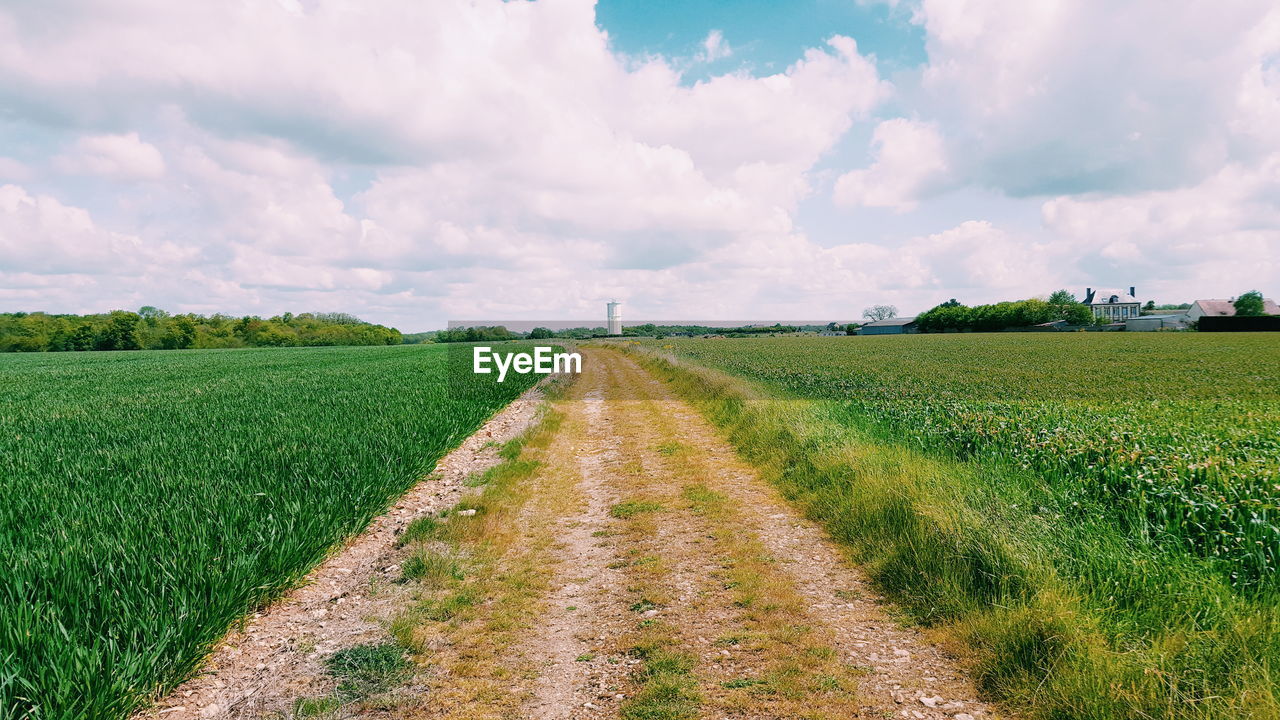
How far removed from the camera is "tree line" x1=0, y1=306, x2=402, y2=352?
320 feet

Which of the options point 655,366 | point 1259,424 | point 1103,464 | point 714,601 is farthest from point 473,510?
point 655,366

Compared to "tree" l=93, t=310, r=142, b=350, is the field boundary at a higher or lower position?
lower

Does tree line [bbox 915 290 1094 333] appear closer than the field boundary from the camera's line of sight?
No

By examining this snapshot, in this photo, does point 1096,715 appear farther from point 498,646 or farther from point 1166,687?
point 498,646

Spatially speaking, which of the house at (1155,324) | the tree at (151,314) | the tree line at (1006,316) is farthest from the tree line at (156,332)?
the house at (1155,324)

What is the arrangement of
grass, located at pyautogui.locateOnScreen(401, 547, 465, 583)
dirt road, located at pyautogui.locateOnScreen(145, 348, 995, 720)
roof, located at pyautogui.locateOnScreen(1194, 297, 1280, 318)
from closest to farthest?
dirt road, located at pyautogui.locateOnScreen(145, 348, 995, 720) → grass, located at pyautogui.locateOnScreen(401, 547, 465, 583) → roof, located at pyautogui.locateOnScreen(1194, 297, 1280, 318)

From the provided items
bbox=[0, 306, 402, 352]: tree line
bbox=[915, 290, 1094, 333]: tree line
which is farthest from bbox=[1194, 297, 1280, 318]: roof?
bbox=[0, 306, 402, 352]: tree line

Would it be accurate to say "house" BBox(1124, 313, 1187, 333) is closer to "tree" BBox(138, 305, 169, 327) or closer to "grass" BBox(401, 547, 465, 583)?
"grass" BBox(401, 547, 465, 583)

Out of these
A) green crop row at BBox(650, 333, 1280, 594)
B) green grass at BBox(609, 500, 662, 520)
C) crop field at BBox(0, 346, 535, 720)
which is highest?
green crop row at BBox(650, 333, 1280, 594)

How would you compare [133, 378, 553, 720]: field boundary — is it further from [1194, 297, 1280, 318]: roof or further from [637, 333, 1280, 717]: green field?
[1194, 297, 1280, 318]: roof

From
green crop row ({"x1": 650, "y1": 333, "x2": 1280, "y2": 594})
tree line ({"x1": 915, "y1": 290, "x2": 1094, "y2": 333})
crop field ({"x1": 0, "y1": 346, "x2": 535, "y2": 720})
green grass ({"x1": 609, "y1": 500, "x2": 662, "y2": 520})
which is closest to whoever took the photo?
crop field ({"x1": 0, "y1": 346, "x2": 535, "y2": 720})

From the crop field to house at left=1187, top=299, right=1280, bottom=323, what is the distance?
177 meters

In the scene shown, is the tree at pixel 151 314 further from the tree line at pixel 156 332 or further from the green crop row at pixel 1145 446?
the green crop row at pixel 1145 446

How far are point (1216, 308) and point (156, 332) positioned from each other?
230088 millimetres
